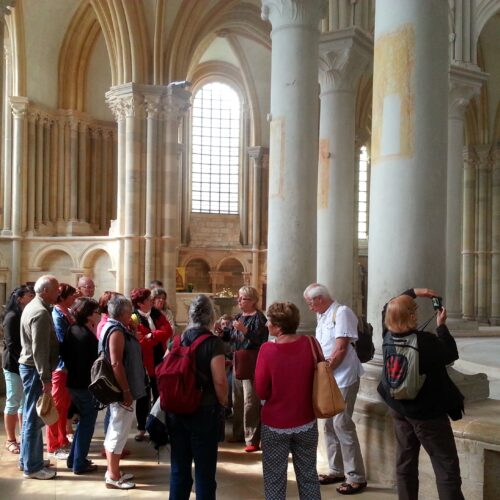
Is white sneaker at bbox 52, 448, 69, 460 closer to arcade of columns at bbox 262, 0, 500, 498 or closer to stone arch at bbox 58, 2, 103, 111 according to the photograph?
arcade of columns at bbox 262, 0, 500, 498

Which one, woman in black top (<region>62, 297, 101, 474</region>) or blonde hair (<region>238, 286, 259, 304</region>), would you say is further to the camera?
blonde hair (<region>238, 286, 259, 304</region>)

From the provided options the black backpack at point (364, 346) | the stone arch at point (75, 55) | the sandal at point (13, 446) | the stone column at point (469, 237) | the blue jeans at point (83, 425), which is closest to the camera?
the black backpack at point (364, 346)

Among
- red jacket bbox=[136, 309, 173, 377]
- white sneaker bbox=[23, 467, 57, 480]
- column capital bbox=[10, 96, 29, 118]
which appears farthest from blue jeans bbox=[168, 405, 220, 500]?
column capital bbox=[10, 96, 29, 118]

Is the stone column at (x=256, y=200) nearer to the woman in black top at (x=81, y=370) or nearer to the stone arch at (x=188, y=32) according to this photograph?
the stone arch at (x=188, y=32)

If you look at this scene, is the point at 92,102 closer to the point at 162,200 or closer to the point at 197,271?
the point at 162,200

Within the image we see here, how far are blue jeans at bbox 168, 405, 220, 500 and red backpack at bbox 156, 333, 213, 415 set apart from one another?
83 mm

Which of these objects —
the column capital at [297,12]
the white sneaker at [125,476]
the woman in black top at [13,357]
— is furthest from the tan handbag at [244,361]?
the column capital at [297,12]

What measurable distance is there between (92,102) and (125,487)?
17.0m

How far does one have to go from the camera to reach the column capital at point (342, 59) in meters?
9.80

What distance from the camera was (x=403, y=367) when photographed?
3.45 metres

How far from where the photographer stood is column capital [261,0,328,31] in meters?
7.04

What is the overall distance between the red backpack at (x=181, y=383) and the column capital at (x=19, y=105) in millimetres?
16407

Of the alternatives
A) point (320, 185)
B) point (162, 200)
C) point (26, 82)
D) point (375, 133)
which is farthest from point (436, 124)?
point (26, 82)

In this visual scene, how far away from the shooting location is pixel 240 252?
25.7 m
